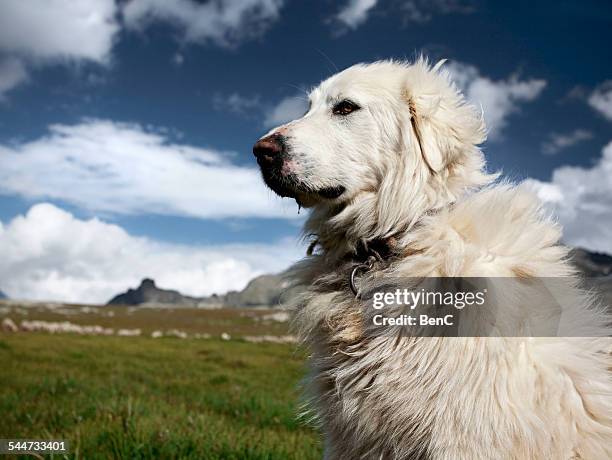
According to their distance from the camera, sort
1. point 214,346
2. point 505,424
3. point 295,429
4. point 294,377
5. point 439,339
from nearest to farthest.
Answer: point 505,424, point 439,339, point 295,429, point 294,377, point 214,346

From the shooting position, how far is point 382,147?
12.2ft

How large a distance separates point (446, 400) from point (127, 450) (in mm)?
3166

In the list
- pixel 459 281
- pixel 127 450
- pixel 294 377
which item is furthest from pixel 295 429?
pixel 294 377

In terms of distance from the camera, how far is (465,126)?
363 cm

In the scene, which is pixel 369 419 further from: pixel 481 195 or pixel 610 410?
pixel 481 195

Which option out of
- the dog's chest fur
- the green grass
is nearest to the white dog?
the dog's chest fur

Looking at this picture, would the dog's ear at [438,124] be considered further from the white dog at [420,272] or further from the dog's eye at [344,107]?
the dog's eye at [344,107]

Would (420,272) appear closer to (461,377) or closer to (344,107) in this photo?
(461,377)

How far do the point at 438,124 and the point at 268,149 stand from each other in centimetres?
115

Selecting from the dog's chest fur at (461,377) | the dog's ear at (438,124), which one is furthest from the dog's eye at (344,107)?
the dog's chest fur at (461,377)

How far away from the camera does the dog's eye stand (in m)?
3.90

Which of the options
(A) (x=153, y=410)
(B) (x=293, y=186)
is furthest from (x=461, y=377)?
(A) (x=153, y=410)

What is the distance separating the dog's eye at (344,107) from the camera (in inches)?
153

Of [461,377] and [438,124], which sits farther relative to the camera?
[438,124]
